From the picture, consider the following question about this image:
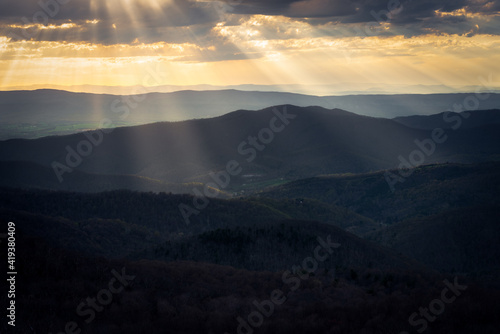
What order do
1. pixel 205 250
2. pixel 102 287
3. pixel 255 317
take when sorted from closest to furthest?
pixel 255 317 → pixel 102 287 → pixel 205 250

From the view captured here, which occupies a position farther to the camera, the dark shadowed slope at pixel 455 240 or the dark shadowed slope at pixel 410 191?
the dark shadowed slope at pixel 410 191

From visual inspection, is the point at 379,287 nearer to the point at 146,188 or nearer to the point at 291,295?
the point at 291,295

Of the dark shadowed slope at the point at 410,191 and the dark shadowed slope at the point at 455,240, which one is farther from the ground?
the dark shadowed slope at the point at 455,240

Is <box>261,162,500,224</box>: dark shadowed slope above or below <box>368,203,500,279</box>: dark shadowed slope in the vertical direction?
below

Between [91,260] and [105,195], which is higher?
[91,260]

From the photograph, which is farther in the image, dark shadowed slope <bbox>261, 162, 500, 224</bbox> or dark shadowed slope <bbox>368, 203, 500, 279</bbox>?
dark shadowed slope <bbox>261, 162, 500, 224</bbox>

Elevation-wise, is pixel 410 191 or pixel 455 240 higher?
pixel 455 240

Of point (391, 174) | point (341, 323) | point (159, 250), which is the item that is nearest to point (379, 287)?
point (341, 323)

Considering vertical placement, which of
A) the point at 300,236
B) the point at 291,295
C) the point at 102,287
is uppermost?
the point at 102,287

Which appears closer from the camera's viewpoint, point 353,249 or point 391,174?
point 353,249

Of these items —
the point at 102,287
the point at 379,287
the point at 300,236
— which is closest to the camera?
the point at 102,287

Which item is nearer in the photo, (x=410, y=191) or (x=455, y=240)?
(x=455, y=240)
